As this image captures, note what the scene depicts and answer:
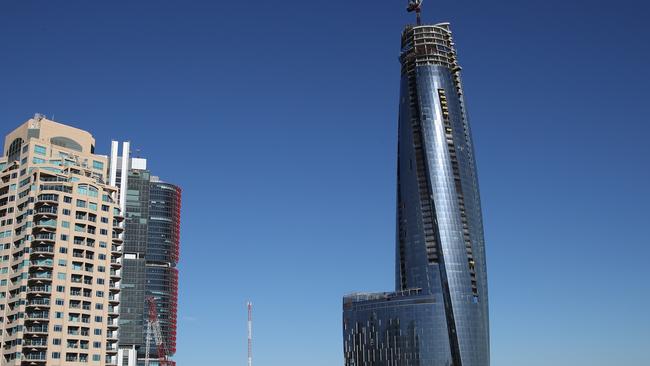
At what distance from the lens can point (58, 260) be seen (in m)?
184

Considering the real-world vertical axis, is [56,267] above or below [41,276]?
above

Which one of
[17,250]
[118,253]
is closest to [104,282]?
[118,253]

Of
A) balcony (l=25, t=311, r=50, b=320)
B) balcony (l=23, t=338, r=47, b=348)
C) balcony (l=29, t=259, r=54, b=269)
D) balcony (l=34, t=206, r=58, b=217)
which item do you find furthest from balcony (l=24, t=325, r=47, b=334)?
balcony (l=34, t=206, r=58, b=217)

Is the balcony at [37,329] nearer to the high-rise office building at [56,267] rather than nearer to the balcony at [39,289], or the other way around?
the high-rise office building at [56,267]

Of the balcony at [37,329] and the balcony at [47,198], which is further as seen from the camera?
the balcony at [47,198]

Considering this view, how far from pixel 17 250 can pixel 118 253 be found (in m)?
24.3

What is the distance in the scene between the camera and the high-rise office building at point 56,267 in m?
178

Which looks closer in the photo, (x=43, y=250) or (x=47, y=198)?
(x=43, y=250)

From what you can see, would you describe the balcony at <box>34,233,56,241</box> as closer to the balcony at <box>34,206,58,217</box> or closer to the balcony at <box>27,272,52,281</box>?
the balcony at <box>34,206,58,217</box>

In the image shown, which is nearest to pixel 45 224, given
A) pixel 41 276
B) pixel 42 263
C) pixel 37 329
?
pixel 42 263

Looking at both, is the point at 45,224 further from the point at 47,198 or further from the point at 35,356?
the point at 35,356

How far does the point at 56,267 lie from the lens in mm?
182750

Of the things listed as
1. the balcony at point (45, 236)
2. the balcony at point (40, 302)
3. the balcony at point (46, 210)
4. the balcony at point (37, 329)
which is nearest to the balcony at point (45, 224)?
the balcony at point (45, 236)

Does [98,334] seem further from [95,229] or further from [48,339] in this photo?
[95,229]
